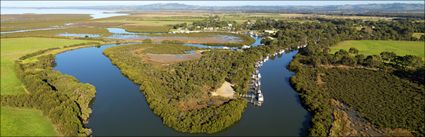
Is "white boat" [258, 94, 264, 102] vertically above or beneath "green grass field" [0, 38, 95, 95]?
beneath

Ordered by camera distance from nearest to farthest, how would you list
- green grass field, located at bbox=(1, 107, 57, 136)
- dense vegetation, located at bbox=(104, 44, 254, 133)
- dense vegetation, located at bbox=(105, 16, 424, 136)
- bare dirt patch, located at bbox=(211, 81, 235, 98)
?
green grass field, located at bbox=(1, 107, 57, 136)
dense vegetation, located at bbox=(104, 44, 254, 133)
dense vegetation, located at bbox=(105, 16, 424, 136)
bare dirt patch, located at bbox=(211, 81, 235, 98)

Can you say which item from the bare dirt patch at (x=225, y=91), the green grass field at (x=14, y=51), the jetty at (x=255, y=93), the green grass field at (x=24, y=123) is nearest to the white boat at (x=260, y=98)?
the jetty at (x=255, y=93)

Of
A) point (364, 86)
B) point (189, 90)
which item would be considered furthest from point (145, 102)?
point (364, 86)

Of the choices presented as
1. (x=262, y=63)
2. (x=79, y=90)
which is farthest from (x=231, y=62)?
(x=79, y=90)

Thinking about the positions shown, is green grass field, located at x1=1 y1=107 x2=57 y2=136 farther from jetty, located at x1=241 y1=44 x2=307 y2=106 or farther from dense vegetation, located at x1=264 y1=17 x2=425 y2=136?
dense vegetation, located at x1=264 y1=17 x2=425 y2=136

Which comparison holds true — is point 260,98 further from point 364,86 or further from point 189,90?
point 364,86

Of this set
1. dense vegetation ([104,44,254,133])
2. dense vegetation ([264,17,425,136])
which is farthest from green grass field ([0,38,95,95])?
dense vegetation ([264,17,425,136])

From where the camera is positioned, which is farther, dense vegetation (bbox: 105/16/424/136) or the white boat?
the white boat
